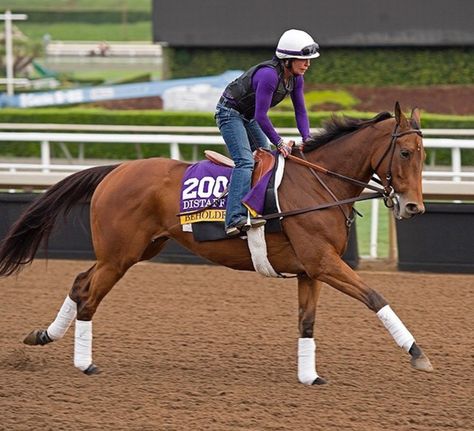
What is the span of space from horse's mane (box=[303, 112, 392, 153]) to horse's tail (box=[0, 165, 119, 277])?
4.37 ft

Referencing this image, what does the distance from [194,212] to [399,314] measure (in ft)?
7.87

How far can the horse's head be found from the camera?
5609mm

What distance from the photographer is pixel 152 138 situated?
11.1 m

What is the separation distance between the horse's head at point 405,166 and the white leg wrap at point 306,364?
2.95 feet

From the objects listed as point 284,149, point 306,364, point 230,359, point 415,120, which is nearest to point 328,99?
point 230,359

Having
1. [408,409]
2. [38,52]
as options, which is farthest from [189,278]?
[38,52]

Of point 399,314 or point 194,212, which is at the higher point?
point 194,212

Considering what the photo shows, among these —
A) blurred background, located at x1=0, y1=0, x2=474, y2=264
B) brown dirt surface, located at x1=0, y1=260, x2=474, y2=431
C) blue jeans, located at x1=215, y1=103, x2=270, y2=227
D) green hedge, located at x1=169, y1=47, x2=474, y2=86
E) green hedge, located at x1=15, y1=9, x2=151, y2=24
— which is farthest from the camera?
green hedge, located at x1=15, y1=9, x2=151, y2=24

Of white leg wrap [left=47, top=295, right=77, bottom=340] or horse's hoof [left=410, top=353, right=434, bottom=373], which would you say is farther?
white leg wrap [left=47, top=295, right=77, bottom=340]

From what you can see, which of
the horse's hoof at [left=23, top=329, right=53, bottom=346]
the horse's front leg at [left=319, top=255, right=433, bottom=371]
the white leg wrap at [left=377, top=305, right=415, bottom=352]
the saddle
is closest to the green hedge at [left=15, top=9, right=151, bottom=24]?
the horse's hoof at [left=23, top=329, right=53, bottom=346]

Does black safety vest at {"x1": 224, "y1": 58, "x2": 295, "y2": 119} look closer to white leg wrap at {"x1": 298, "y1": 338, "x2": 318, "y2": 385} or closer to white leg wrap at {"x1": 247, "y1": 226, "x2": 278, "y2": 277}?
white leg wrap at {"x1": 247, "y1": 226, "x2": 278, "y2": 277}

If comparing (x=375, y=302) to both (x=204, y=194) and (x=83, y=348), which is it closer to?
(x=204, y=194)

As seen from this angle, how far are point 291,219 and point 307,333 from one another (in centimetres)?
65

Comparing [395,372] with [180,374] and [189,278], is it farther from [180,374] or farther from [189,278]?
[189,278]
